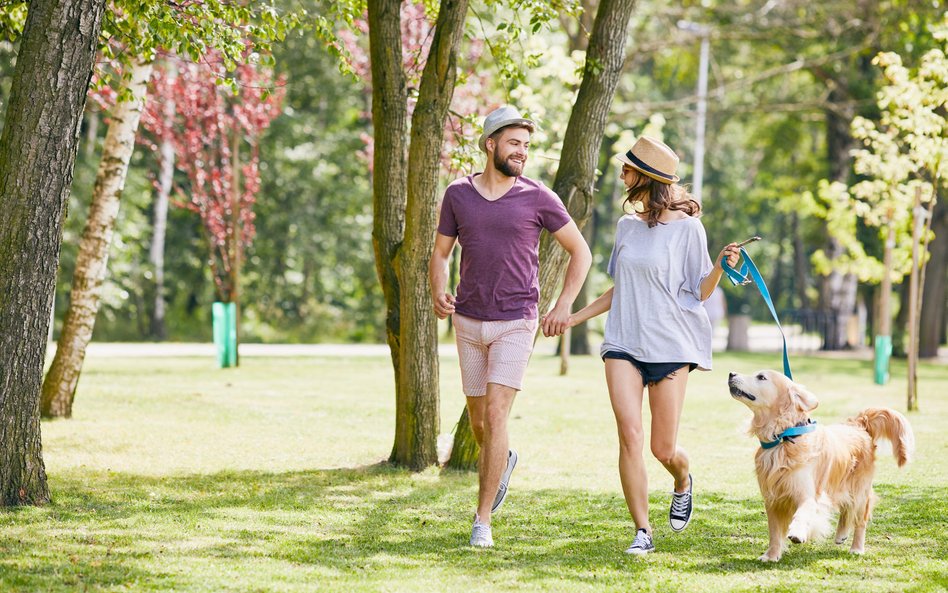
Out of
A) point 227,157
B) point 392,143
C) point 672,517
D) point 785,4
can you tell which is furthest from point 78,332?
point 785,4

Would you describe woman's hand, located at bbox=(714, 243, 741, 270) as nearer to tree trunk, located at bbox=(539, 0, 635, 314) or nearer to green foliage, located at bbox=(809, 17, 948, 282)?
tree trunk, located at bbox=(539, 0, 635, 314)

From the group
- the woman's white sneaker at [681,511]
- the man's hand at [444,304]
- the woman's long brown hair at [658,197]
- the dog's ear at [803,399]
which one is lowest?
the woman's white sneaker at [681,511]

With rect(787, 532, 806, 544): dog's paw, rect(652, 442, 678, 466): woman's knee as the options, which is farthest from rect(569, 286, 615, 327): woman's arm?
rect(787, 532, 806, 544): dog's paw

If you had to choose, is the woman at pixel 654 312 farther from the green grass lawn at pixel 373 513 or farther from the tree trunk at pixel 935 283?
the tree trunk at pixel 935 283

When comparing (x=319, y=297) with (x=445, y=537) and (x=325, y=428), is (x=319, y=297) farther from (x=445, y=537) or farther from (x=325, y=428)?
(x=445, y=537)

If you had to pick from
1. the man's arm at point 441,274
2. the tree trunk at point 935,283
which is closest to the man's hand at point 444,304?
the man's arm at point 441,274

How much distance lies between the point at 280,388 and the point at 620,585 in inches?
454

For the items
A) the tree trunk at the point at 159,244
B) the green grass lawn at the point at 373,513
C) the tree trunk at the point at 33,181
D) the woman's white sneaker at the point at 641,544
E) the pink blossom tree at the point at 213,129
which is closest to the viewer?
the green grass lawn at the point at 373,513

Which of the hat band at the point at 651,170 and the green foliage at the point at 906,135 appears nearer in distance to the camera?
the hat band at the point at 651,170

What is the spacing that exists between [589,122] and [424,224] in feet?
4.96

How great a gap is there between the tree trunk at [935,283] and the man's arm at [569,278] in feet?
76.3

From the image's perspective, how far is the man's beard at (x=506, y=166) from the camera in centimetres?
639

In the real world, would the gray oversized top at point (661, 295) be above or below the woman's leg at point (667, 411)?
above

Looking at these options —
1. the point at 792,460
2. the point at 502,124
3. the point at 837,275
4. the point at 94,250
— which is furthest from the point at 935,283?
the point at 502,124
